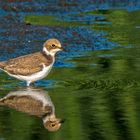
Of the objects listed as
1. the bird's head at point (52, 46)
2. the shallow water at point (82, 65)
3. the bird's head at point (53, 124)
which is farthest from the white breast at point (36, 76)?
the bird's head at point (53, 124)

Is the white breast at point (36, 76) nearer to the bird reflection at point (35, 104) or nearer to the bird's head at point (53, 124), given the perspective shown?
the bird reflection at point (35, 104)

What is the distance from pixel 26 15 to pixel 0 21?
5.16 feet

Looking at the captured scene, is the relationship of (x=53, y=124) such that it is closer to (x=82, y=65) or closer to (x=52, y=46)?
(x=52, y=46)

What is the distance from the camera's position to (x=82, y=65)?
Answer: 14891 mm

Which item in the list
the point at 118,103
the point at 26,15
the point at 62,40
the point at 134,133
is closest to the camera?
the point at 134,133

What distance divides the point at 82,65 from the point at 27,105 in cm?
320

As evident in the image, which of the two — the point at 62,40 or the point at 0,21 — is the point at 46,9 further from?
the point at 62,40

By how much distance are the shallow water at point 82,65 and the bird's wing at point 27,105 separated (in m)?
0.17

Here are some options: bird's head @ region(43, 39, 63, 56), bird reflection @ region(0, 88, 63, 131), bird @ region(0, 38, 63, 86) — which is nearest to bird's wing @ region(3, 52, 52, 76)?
bird @ region(0, 38, 63, 86)

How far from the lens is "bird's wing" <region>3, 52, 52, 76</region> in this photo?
1334 centimetres

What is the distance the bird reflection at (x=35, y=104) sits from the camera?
10859 mm

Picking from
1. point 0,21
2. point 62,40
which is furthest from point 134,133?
point 0,21

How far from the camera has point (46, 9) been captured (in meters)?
22.5

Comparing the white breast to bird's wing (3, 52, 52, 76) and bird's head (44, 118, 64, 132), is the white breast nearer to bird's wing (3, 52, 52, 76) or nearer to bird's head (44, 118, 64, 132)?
bird's wing (3, 52, 52, 76)
